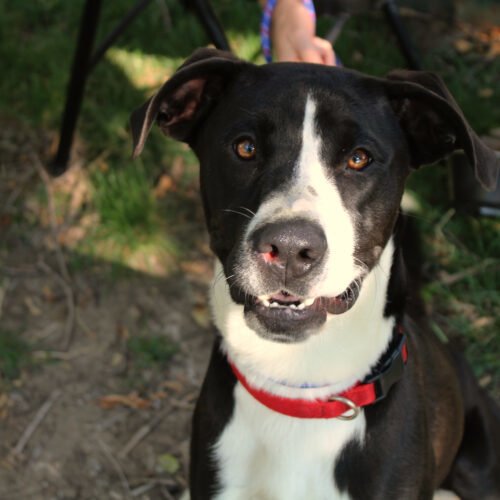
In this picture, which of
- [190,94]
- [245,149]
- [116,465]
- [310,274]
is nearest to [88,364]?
[116,465]

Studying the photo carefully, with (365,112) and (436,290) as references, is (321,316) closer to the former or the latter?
(365,112)

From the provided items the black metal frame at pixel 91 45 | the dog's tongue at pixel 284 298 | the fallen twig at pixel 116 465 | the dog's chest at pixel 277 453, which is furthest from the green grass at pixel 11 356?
the dog's tongue at pixel 284 298

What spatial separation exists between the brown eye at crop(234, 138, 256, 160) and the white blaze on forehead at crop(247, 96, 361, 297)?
18 centimetres

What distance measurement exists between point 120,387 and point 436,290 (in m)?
1.86

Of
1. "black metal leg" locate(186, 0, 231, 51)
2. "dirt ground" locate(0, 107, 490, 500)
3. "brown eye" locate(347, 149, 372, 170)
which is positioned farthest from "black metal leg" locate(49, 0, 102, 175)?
"brown eye" locate(347, 149, 372, 170)

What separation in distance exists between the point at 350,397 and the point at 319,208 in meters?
0.68

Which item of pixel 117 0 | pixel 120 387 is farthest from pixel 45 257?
pixel 117 0

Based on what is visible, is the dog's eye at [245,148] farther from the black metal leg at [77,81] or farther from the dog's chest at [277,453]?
the black metal leg at [77,81]

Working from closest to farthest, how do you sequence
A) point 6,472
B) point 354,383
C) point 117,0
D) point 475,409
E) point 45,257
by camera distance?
point 354,383 → point 475,409 → point 6,472 → point 45,257 → point 117,0

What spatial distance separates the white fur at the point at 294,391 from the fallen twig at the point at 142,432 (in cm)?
117

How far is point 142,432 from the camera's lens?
3.45 metres

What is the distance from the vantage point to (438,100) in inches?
80.4

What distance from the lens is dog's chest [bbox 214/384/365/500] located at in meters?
2.24

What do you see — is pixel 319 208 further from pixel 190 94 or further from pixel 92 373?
pixel 92 373
